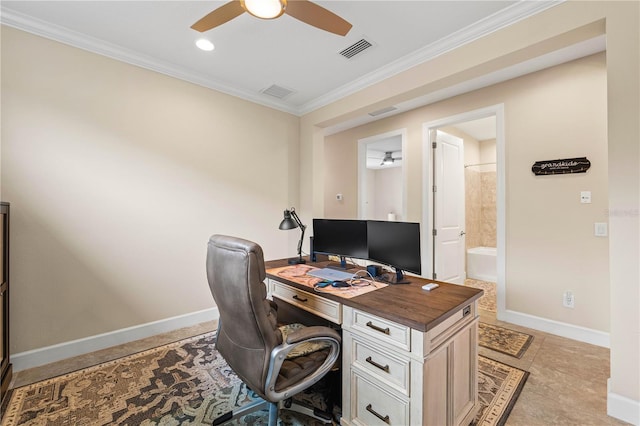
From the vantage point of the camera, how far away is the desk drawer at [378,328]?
50.3 inches

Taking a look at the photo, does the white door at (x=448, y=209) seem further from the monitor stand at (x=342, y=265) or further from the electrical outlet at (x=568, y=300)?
the monitor stand at (x=342, y=265)

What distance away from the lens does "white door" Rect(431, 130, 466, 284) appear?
12.9ft

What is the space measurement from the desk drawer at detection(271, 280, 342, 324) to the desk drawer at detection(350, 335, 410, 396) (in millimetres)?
176

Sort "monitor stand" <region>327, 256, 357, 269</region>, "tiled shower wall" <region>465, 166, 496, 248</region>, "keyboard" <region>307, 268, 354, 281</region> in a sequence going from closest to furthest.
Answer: "keyboard" <region>307, 268, 354, 281</region>, "monitor stand" <region>327, 256, 357, 269</region>, "tiled shower wall" <region>465, 166, 496, 248</region>

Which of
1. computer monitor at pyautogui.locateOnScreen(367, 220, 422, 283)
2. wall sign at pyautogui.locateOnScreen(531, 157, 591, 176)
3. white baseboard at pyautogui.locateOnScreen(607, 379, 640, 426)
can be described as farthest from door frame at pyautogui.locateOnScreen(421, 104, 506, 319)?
computer monitor at pyautogui.locateOnScreen(367, 220, 422, 283)

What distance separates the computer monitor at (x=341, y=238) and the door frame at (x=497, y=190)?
2.03 metres

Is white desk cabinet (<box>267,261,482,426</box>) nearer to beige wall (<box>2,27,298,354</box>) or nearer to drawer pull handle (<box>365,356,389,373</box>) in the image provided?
drawer pull handle (<box>365,356,389,373</box>)

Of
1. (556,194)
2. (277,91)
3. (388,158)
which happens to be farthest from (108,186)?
(388,158)

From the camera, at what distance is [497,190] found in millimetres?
3283

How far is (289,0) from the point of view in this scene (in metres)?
1.63

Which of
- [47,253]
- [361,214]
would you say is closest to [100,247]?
[47,253]

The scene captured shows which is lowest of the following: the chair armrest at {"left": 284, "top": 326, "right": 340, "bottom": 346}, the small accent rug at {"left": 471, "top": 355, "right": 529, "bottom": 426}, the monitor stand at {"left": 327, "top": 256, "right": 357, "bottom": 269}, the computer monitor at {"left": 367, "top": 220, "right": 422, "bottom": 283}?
the small accent rug at {"left": 471, "top": 355, "right": 529, "bottom": 426}

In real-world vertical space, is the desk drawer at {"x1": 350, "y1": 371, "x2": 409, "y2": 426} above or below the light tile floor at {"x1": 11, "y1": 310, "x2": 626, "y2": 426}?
above

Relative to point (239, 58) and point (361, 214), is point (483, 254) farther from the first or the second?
point (239, 58)
